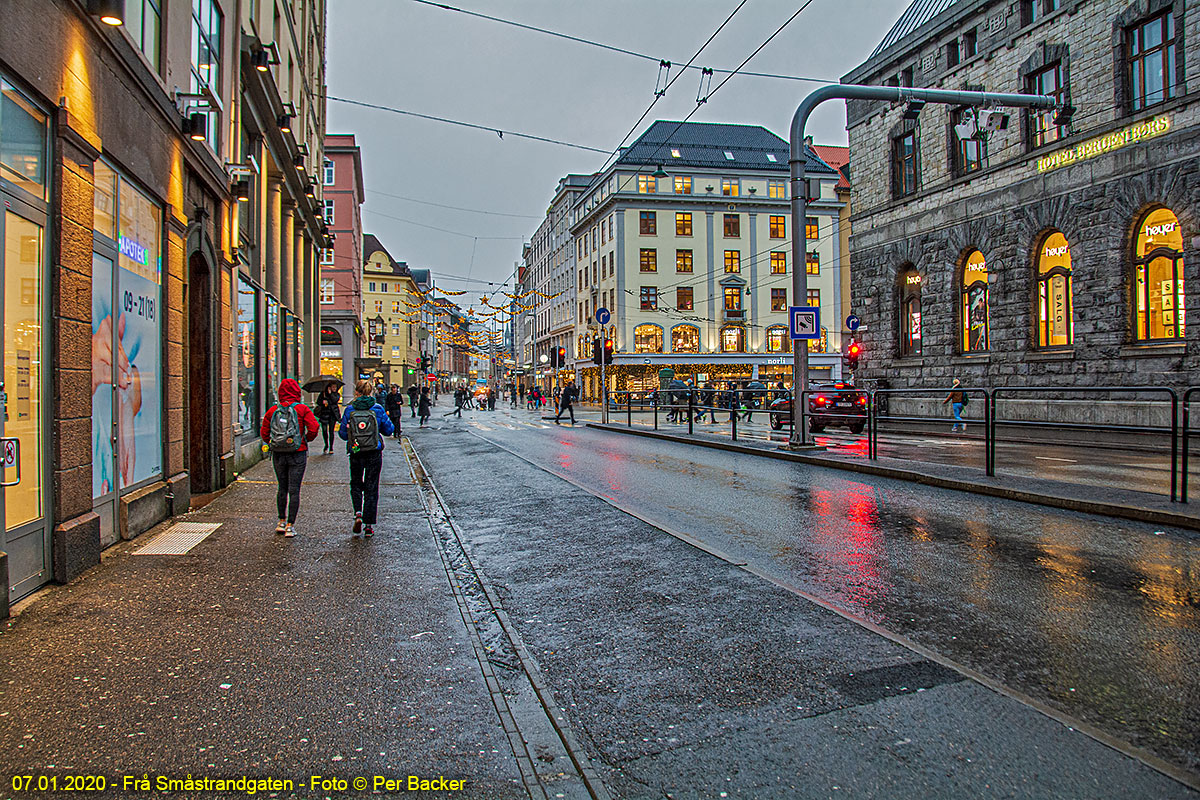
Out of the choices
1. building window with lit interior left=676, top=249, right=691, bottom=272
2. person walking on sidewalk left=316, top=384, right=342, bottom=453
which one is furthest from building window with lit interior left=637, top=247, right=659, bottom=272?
person walking on sidewalk left=316, top=384, right=342, bottom=453

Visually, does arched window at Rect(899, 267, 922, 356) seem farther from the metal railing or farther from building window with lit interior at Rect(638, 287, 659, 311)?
building window with lit interior at Rect(638, 287, 659, 311)

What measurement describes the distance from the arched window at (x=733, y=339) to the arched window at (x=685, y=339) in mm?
2060

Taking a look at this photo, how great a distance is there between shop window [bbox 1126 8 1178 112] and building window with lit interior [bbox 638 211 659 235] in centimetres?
4093

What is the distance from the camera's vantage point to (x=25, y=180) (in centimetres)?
524

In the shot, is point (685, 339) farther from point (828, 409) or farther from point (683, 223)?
point (828, 409)

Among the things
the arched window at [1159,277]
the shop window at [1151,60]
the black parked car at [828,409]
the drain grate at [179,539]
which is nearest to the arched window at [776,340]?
the black parked car at [828,409]

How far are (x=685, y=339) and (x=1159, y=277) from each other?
40.7 metres

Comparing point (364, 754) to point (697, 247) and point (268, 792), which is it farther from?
point (697, 247)

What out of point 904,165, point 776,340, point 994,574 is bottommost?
point 994,574

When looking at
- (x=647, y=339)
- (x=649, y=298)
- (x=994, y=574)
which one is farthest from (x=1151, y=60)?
(x=649, y=298)

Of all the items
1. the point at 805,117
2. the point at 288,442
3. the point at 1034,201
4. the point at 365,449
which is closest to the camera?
the point at 288,442

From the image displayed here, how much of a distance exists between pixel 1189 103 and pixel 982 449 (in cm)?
949

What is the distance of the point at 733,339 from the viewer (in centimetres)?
5897

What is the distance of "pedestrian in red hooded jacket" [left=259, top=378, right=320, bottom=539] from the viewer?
25.6ft
